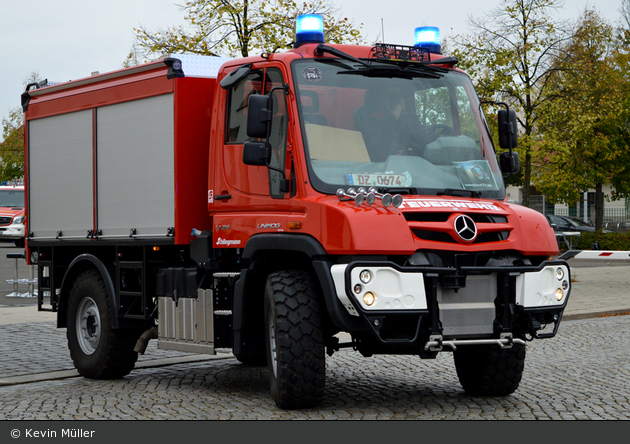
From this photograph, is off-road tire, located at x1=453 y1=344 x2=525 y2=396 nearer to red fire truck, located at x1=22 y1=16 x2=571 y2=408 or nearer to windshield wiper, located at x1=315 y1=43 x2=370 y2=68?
red fire truck, located at x1=22 y1=16 x2=571 y2=408

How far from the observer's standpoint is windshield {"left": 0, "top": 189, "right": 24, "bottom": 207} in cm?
3416

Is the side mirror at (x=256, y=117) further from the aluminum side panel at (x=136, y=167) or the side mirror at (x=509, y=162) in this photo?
the side mirror at (x=509, y=162)

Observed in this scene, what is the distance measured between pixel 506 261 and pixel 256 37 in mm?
14777

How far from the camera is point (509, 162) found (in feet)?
25.9

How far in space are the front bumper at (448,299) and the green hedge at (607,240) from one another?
2578cm

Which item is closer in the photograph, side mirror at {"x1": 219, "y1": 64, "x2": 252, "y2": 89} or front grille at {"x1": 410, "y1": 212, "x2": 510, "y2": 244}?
front grille at {"x1": 410, "y1": 212, "x2": 510, "y2": 244}

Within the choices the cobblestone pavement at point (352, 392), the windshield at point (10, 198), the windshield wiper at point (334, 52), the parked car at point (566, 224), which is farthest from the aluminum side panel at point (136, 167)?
the parked car at point (566, 224)

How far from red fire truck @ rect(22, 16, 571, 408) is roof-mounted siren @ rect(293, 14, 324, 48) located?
0.02m

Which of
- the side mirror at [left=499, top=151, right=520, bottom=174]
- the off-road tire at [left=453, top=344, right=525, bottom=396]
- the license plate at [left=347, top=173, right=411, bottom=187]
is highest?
the side mirror at [left=499, top=151, right=520, bottom=174]

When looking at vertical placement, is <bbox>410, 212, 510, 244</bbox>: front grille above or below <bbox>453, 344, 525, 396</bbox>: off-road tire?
above

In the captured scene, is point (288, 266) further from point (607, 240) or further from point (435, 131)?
point (607, 240)

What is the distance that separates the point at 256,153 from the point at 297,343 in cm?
151

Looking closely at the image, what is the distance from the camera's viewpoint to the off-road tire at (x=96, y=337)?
8844mm

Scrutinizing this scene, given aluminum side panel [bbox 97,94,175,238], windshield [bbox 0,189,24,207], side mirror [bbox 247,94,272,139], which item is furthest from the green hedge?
side mirror [bbox 247,94,272,139]
